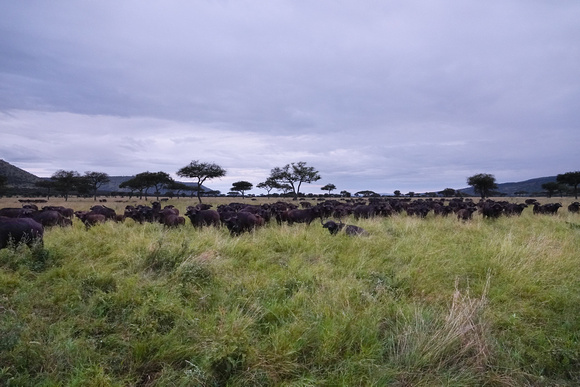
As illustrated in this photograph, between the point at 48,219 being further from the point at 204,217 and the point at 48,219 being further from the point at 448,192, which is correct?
the point at 448,192

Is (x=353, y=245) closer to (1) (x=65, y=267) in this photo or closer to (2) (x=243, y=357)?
(2) (x=243, y=357)

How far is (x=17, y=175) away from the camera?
9600 centimetres

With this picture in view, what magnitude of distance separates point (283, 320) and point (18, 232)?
751 centimetres

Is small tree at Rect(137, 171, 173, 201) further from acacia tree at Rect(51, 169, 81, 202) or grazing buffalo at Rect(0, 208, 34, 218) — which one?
grazing buffalo at Rect(0, 208, 34, 218)

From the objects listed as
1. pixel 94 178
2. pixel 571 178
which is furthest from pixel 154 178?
pixel 571 178

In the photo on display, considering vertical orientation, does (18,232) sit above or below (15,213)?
below

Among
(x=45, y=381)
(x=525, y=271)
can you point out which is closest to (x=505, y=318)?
(x=525, y=271)

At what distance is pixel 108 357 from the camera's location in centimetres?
340

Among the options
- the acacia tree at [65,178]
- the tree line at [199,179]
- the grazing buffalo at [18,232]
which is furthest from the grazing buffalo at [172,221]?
the acacia tree at [65,178]

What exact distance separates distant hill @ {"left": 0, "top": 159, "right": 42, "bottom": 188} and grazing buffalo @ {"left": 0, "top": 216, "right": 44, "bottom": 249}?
107 m

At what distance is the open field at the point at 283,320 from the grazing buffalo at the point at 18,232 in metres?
0.82

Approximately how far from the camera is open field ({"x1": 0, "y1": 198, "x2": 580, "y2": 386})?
3.28 meters

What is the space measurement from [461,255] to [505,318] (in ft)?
10.9

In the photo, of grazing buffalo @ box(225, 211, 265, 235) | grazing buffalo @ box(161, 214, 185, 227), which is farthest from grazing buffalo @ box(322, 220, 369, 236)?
grazing buffalo @ box(161, 214, 185, 227)
